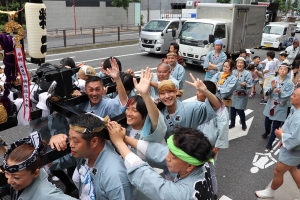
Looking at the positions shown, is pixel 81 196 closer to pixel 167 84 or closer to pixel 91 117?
pixel 91 117

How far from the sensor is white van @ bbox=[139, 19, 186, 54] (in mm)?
13180

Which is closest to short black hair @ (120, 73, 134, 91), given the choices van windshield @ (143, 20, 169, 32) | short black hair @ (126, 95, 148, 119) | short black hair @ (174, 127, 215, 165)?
short black hair @ (126, 95, 148, 119)

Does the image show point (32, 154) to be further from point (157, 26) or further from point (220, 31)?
point (157, 26)

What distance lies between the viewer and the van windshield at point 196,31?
→ 10867 millimetres

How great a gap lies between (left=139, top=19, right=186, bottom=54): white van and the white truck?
173 cm

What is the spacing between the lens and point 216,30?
1095cm

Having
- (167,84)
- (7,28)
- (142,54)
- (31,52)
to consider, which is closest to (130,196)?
(167,84)

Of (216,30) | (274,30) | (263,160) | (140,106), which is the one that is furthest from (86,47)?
(140,106)

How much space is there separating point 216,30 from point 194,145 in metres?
10.1

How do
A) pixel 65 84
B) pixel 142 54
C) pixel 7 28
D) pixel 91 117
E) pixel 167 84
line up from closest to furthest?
pixel 91 117 → pixel 7 28 → pixel 65 84 → pixel 167 84 → pixel 142 54

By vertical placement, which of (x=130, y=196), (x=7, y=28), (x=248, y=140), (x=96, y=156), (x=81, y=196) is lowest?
(x=248, y=140)

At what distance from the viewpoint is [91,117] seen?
1.98 m

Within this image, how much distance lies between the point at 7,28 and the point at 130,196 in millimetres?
1799

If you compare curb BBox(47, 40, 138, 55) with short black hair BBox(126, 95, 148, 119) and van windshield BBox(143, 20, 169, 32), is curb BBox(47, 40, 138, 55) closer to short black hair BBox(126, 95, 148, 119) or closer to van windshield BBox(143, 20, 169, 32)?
van windshield BBox(143, 20, 169, 32)
